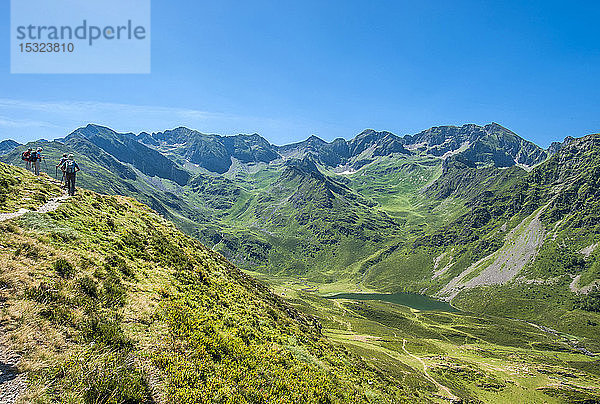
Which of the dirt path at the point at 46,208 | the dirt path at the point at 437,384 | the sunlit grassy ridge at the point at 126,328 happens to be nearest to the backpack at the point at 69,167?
the dirt path at the point at 46,208

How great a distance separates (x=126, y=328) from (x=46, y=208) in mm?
16966

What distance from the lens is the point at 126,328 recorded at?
1327 centimetres

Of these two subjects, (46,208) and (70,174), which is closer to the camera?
(46,208)

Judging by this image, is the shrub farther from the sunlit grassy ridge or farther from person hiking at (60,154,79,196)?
person hiking at (60,154,79,196)

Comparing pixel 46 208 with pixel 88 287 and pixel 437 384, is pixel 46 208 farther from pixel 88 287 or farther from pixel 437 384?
pixel 437 384

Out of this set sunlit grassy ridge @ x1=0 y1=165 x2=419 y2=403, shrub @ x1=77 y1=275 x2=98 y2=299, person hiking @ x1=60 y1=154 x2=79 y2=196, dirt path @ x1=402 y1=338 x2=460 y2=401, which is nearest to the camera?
sunlit grassy ridge @ x1=0 y1=165 x2=419 y2=403

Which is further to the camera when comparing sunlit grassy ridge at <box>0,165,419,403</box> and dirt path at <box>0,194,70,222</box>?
dirt path at <box>0,194,70,222</box>

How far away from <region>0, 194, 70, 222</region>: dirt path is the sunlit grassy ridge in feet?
2.86

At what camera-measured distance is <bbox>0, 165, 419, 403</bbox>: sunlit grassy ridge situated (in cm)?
970

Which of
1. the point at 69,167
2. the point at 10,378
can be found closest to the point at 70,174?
the point at 69,167

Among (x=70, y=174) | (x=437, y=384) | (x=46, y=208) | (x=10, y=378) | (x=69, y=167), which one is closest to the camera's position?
(x=10, y=378)

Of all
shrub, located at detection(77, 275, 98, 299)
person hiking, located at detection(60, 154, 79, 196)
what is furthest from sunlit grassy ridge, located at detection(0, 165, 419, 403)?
person hiking, located at detection(60, 154, 79, 196)

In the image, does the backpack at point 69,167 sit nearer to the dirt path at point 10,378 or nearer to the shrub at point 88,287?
the shrub at point 88,287

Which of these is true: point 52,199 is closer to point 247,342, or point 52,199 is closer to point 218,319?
point 218,319
